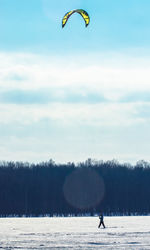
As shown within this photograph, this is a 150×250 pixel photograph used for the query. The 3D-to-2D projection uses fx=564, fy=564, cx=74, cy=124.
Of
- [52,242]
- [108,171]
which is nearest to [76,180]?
[108,171]

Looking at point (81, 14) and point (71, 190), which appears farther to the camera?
point (71, 190)

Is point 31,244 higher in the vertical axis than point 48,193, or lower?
lower

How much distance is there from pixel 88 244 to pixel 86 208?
71.5 meters

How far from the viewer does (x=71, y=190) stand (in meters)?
103

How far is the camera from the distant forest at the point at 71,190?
305ft

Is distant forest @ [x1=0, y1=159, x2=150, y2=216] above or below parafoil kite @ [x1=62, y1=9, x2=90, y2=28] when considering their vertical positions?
above

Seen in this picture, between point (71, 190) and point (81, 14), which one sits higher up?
point (71, 190)

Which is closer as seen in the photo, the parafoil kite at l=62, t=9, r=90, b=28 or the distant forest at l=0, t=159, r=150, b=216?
the parafoil kite at l=62, t=9, r=90, b=28

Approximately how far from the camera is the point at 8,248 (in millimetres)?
22844

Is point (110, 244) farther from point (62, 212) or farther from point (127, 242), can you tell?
point (62, 212)

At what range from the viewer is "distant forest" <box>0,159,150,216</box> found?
305 feet

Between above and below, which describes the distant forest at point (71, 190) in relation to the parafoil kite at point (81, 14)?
above

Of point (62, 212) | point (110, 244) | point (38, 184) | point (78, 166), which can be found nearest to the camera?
point (110, 244)

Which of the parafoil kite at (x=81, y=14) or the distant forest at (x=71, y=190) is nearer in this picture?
the parafoil kite at (x=81, y=14)
